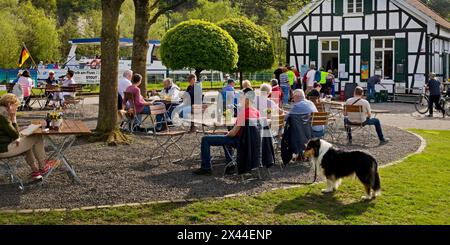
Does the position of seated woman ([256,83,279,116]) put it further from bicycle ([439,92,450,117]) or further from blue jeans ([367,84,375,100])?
blue jeans ([367,84,375,100])

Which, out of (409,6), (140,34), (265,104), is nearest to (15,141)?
(265,104)

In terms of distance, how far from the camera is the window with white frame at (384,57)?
2880 cm

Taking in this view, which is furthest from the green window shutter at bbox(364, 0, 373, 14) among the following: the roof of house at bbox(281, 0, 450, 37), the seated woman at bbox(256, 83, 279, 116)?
the seated woman at bbox(256, 83, 279, 116)

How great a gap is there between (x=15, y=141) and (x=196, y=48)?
15919 mm

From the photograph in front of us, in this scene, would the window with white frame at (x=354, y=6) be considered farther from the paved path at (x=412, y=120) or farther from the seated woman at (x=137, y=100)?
the seated woman at (x=137, y=100)

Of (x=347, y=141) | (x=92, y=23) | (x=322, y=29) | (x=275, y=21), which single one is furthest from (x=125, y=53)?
(x=347, y=141)

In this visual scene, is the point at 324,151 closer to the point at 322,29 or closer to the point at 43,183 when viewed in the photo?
the point at 43,183

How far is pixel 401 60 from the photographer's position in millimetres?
28188

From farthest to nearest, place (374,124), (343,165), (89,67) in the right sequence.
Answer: (89,67)
(374,124)
(343,165)

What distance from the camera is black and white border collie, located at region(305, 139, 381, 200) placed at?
24.5 ft

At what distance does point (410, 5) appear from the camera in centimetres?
2762

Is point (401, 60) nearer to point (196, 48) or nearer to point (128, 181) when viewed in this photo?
point (196, 48)

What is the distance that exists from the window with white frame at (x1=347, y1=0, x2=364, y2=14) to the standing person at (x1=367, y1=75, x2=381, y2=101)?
453 cm

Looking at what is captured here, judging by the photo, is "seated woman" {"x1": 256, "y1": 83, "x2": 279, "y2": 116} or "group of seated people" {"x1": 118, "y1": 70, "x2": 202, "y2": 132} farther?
"group of seated people" {"x1": 118, "y1": 70, "x2": 202, "y2": 132}
